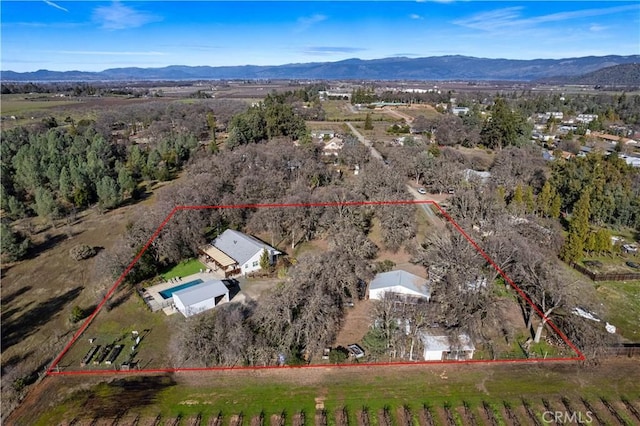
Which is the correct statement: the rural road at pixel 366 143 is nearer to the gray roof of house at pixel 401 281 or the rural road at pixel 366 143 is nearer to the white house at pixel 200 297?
the gray roof of house at pixel 401 281

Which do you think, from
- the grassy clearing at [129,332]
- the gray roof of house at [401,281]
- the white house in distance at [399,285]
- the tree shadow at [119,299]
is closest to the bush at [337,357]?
the white house in distance at [399,285]

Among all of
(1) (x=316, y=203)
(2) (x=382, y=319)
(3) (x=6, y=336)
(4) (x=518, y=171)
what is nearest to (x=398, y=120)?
(4) (x=518, y=171)

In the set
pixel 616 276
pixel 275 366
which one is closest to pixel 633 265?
pixel 616 276

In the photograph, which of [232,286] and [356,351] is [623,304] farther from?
[232,286]

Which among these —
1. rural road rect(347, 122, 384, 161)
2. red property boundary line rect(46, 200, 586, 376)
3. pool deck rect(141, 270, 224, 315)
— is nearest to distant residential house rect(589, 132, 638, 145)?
rural road rect(347, 122, 384, 161)

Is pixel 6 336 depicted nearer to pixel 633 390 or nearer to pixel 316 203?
pixel 316 203

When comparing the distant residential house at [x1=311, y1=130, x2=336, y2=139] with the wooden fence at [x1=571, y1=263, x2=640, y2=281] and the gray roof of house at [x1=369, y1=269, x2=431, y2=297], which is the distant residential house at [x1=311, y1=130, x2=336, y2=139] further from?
the wooden fence at [x1=571, y1=263, x2=640, y2=281]
